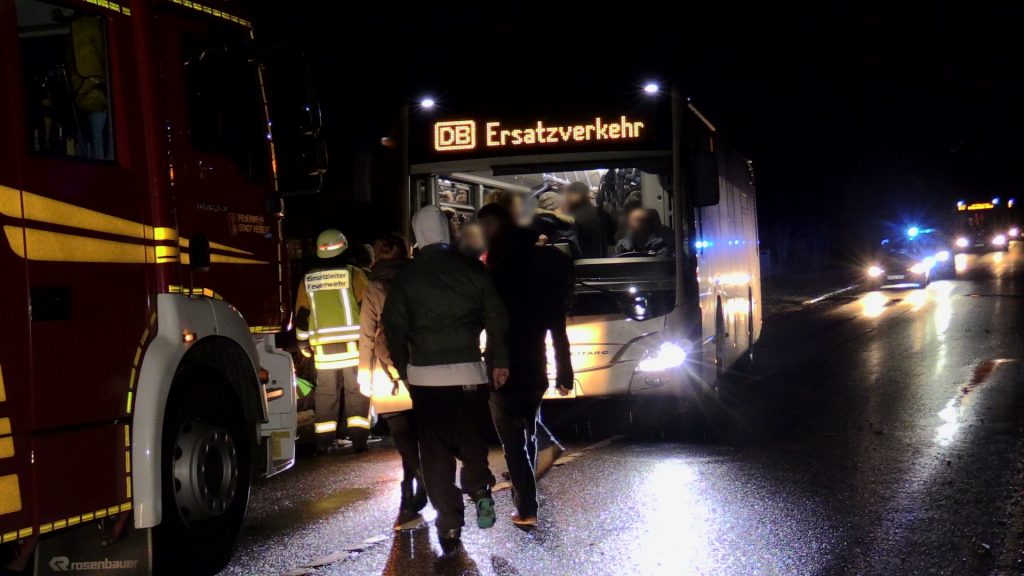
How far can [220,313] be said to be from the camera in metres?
5.71

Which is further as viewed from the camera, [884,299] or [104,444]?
[884,299]

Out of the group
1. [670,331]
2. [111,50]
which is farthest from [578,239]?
[111,50]

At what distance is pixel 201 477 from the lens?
5.49m

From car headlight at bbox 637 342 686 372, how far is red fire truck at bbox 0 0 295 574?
12.1 feet

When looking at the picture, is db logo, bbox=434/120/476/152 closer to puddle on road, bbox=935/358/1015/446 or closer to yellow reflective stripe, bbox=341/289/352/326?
yellow reflective stripe, bbox=341/289/352/326

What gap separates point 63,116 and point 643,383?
556cm

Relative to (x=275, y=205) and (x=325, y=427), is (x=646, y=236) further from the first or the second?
(x=275, y=205)

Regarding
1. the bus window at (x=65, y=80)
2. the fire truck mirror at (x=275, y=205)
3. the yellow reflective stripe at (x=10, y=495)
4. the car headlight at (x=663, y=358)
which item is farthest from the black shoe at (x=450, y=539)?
the car headlight at (x=663, y=358)

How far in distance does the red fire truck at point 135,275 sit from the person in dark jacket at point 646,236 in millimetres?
4167

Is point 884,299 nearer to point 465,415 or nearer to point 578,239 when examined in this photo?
point 578,239

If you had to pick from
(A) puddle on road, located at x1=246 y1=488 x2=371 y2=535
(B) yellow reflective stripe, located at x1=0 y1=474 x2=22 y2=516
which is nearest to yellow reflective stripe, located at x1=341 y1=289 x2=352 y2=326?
(A) puddle on road, located at x1=246 y1=488 x2=371 y2=535

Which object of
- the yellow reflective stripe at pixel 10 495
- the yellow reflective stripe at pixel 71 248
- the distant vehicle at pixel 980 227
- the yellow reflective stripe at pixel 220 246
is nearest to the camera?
the yellow reflective stripe at pixel 10 495

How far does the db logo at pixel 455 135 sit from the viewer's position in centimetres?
997

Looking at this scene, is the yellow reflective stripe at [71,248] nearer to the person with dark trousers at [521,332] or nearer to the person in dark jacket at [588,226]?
the person with dark trousers at [521,332]
